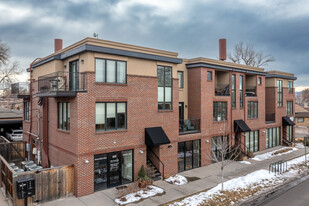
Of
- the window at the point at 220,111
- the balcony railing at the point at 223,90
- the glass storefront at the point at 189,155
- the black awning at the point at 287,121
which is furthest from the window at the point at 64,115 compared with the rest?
the black awning at the point at 287,121

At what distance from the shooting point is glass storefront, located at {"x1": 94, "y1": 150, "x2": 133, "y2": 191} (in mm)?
13444

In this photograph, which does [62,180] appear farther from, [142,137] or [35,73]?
[35,73]

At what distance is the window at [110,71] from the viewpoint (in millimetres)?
13359

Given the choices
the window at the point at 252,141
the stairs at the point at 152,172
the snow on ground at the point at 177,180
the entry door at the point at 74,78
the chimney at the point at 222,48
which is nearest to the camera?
the entry door at the point at 74,78

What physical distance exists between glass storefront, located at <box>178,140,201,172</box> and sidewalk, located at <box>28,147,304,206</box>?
0.47 meters

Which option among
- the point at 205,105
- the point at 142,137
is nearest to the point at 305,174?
the point at 205,105

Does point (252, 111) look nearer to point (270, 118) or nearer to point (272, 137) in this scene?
point (270, 118)

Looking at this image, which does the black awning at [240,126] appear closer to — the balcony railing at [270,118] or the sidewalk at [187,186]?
the sidewalk at [187,186]

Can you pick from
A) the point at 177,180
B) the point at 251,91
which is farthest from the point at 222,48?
the point at 177,180

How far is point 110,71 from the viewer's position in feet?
45.3

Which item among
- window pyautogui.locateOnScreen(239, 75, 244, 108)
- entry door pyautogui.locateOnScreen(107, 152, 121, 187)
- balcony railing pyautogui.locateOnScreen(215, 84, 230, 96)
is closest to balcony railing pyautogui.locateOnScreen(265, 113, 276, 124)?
window pyautogui.locateOnScreen(239, 75, 244, 108)

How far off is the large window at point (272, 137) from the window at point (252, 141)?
2.47 meters

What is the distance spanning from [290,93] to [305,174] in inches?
610

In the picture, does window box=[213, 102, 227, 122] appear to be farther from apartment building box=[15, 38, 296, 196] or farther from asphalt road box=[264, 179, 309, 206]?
asphalt road box=[264, 179, 309, 206]
